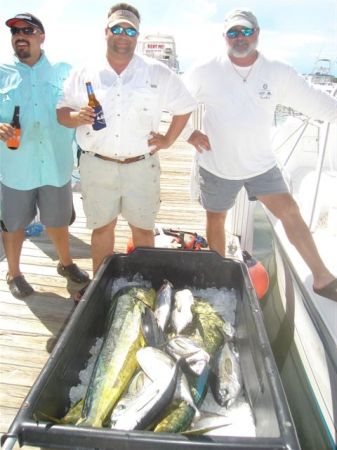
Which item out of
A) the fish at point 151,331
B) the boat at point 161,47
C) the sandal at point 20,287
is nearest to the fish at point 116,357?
the fish at point 151,331

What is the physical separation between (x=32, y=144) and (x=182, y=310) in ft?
5.19

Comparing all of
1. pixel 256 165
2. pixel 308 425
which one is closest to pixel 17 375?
pixel 308 425

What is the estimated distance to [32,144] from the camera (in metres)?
2.72

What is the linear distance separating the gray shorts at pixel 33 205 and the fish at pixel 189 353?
5.12ft

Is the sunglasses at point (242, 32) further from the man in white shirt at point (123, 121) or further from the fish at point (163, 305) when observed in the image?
the fish at point (163, 305)

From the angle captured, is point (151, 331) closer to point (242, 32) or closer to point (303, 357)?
point (303, 357)

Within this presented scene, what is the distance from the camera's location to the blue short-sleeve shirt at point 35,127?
2.60 metres

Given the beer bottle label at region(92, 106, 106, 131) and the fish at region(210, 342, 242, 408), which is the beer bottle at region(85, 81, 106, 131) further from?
the fish at region(210, 342, 242, 408)

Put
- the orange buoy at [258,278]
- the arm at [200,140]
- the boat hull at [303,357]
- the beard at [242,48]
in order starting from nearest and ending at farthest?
the boat hull at [303,357]
the beard at [242,48]
the arm at [200,140]
the orange buoy at [258,278]

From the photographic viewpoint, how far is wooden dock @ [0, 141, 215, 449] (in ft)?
7.83

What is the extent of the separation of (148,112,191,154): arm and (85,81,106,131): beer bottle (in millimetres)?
367

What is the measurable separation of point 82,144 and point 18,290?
1375mm

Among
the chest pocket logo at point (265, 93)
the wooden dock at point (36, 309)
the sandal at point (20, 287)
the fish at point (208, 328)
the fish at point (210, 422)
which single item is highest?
the chest pocket logo at point (265, 93)

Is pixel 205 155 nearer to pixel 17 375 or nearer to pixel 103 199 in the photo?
pixel 103 199
